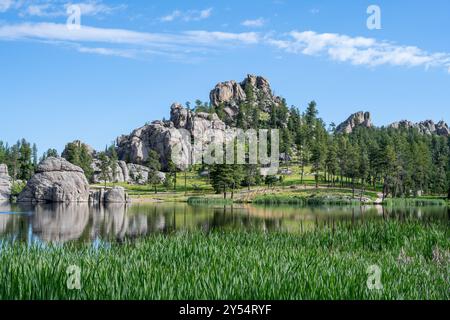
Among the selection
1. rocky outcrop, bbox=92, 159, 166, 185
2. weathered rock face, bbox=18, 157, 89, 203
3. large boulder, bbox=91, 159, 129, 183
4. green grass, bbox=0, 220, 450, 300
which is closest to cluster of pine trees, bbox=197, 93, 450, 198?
weathered rock face, bbox=18, 157, 89, 203

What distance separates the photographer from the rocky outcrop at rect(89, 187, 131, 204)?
286ft

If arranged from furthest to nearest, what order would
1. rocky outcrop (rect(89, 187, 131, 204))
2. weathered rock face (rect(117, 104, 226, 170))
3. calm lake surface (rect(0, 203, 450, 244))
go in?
1. weathered rock face (rect(117, 104, 226, 170))
2. rocky outcrop (rect(89, 187, 131, 204))
3. calm lake surface (rect(0, 203, 450, 244))

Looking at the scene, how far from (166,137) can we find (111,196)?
60928 mm

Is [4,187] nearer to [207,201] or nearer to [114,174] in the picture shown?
[114,174]

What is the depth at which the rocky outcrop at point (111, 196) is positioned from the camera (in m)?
87.3

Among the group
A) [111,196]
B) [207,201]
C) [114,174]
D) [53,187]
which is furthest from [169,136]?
[207,201]

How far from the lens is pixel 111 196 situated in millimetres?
88250

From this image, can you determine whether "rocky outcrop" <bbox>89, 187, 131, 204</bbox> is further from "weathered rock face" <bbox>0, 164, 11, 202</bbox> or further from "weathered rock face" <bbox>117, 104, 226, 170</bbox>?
"weathered rock face" <bbox>117, 104, 226, 170</bbox>

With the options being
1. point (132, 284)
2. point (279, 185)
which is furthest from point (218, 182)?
point (132, 284)

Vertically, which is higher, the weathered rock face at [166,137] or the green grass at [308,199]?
the weathered rock face at [166,137]

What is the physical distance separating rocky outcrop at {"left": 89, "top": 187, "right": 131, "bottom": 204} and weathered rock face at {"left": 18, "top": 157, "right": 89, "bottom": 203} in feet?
7.47

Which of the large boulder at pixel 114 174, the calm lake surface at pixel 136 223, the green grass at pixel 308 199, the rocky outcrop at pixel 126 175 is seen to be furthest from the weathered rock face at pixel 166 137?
the calm lake surface at pixel 136 223

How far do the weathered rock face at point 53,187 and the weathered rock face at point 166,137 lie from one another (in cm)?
3979

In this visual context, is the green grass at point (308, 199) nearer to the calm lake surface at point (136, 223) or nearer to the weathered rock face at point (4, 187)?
the calm lake surface at point (136, 223)
